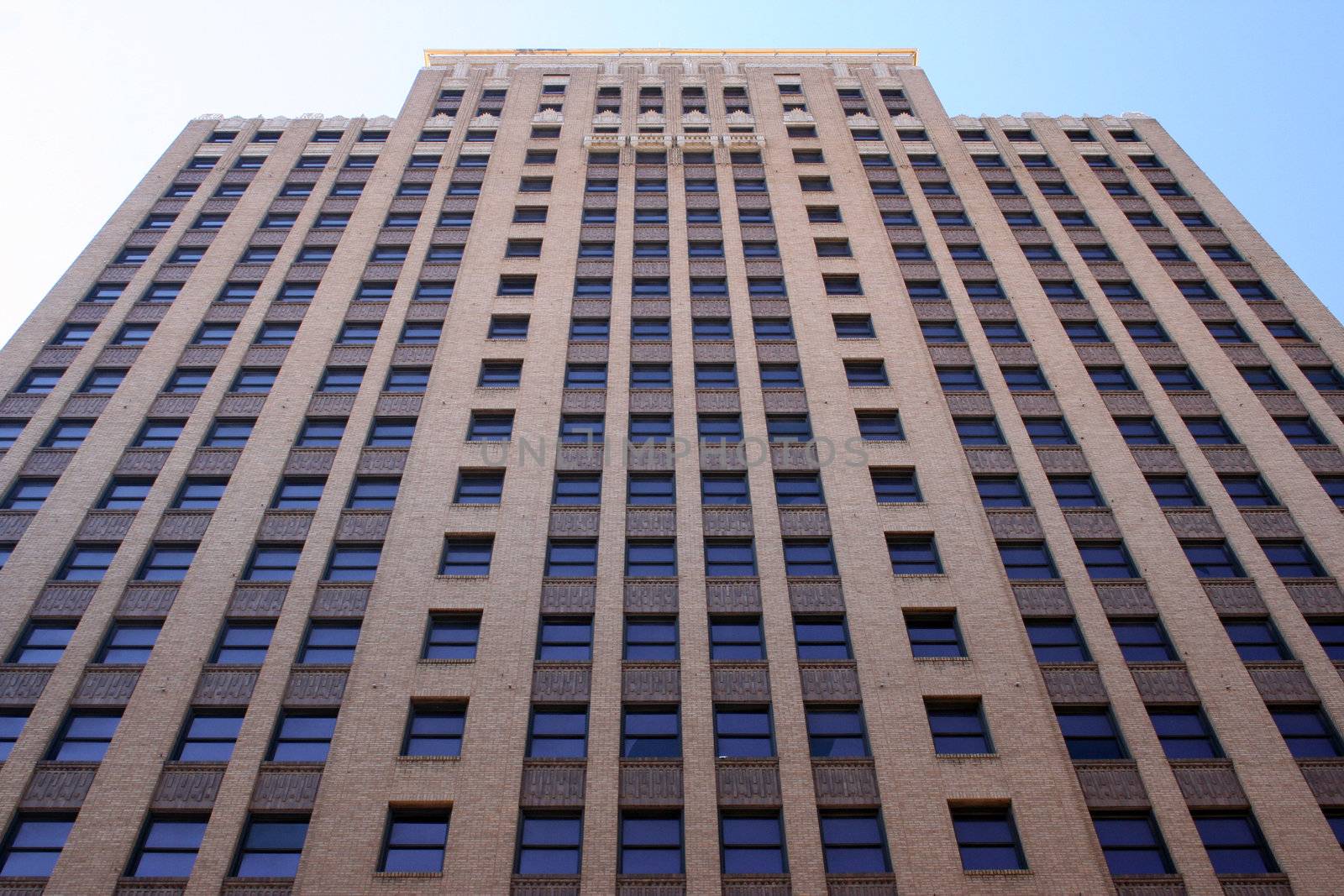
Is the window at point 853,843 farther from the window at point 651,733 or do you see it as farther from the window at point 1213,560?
the window at point 1213,560

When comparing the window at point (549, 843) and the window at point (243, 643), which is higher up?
the window at point (243, 643)

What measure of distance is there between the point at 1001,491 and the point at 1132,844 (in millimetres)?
12003

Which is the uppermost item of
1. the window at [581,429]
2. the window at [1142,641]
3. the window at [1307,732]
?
the window at [581,429]

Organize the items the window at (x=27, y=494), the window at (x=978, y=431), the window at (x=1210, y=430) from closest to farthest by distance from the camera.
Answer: the window at (x=27, y=494) < the window at (x=978, y=431) < the window at (x=1210, y=430)

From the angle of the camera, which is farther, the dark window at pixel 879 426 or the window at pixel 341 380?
the window at pixel 341 380

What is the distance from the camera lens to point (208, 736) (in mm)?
27719

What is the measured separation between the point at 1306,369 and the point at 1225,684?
56.1ft

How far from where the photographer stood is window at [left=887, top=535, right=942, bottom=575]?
104 feet

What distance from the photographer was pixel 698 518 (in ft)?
107

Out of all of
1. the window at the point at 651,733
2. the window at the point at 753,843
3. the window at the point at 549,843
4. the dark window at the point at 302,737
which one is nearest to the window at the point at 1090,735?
the window at the point at 753,843

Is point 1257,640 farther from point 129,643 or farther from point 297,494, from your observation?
point 129,643

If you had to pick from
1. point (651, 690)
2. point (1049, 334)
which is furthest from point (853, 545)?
point (1049, 334)

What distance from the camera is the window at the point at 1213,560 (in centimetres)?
3225

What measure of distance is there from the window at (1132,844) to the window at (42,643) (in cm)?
2751
